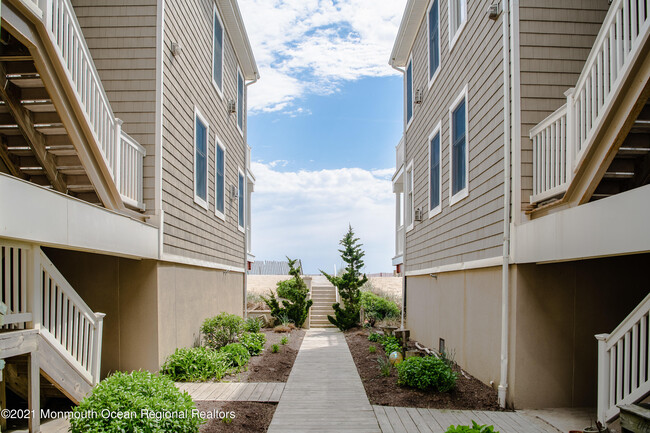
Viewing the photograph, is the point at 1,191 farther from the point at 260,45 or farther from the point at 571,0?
the point at 260,45

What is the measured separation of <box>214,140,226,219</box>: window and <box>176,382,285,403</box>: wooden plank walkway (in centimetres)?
493

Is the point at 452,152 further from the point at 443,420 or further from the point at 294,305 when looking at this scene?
the point at 294,305

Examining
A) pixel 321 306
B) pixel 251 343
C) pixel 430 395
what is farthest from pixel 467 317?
pixel 321 306

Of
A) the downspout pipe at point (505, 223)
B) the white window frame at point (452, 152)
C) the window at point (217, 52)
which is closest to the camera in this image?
the downspout pipe at point (505, 223)

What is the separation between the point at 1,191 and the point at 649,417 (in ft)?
17.6

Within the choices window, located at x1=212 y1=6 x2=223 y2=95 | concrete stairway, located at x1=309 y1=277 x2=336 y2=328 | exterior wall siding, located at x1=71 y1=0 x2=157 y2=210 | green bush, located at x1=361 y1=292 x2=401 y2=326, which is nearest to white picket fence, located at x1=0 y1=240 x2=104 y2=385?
exterior wall siding, located at x1=71 y1=0 x2=157 y2=210

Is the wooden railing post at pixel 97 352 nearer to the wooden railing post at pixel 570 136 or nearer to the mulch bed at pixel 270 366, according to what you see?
the mulch bed at pixel 270 366

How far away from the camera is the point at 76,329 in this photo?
222 inches

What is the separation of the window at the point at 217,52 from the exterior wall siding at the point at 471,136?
4.75 m

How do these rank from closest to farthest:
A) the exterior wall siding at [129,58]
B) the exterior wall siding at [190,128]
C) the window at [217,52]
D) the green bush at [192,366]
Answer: the green bush at [192,366]
the exterior wall siding at [129,58]
the exterior wall siding at [190,128]
the window at [217,52]

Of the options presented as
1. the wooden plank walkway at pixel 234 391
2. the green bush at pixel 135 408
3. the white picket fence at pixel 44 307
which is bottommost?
the wooden plank walkway at pixel 234 391

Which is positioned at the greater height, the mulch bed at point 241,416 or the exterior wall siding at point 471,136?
the exterior wall siding at point 471,136

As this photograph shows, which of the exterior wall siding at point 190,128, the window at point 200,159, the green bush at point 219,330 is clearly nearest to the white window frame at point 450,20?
the exterior wall siding at point 190,128

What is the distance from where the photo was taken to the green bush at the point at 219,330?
32.2 ft
